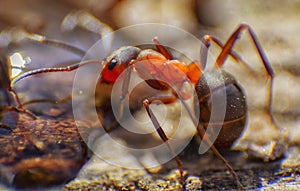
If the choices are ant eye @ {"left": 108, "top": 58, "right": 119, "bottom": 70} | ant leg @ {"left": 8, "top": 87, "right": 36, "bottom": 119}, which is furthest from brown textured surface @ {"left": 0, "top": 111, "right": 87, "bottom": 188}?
ant eye @ {"left": 108, "top": 58, "right": 119, "bottom": 70}

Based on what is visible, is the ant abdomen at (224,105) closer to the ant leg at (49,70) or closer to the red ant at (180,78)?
the red ant at (180,78)

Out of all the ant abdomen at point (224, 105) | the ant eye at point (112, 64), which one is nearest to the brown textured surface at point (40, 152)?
the ant eye at point (112, 64)

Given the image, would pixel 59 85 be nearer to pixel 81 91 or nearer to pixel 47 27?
pixel 81 91

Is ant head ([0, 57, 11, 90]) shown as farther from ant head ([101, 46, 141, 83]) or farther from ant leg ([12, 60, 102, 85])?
ant head ([101, 46, 141, 83])

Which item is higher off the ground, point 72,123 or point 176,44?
point 176,44

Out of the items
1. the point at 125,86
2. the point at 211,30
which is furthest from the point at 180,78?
the point at 211,30

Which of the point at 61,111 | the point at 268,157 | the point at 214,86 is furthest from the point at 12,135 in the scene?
the point at 268,157

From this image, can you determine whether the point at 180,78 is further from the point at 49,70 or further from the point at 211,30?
the point at 211,30
